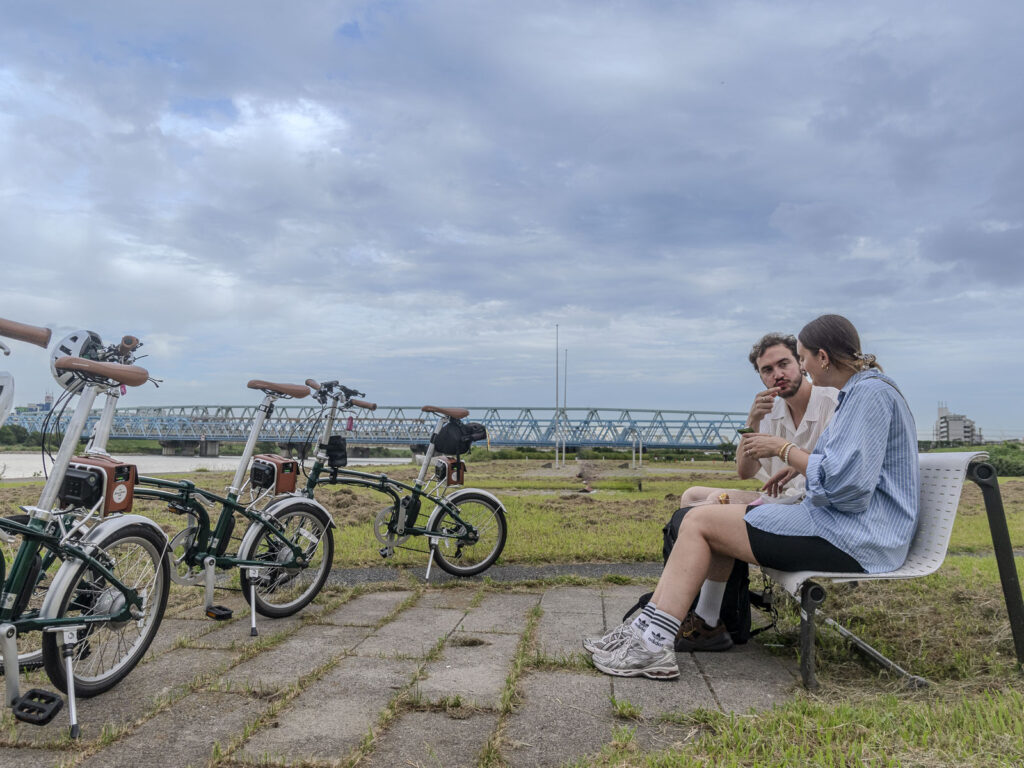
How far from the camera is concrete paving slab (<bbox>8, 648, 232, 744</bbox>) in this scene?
2449 mm

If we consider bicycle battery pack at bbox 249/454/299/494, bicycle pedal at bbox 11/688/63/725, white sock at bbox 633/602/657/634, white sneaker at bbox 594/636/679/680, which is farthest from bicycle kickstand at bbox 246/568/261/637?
white sock at bbox 633/602/657/634

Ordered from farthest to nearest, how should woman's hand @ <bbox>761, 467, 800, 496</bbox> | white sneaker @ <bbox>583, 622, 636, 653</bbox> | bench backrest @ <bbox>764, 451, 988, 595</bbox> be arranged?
woman's hand @ <bbox>761, 467, 800, 496</bbox> < white sneaker @ <bbox>583, 622, 636, 653</bbox> < bench backrest @ <bbox>764, 451, 988, 595</bbox>

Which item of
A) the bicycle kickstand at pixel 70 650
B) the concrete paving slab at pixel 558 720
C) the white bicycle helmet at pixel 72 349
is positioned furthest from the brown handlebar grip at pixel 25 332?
the concrete paving slab at pixel 558 720

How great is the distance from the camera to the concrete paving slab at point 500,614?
371 cm

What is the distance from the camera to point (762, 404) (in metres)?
3.70

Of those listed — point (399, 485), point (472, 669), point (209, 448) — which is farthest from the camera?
point (209, 448)

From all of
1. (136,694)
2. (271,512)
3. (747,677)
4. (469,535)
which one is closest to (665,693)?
(747,677)

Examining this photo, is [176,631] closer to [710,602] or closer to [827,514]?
[710,602]

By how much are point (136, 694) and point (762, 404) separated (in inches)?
119

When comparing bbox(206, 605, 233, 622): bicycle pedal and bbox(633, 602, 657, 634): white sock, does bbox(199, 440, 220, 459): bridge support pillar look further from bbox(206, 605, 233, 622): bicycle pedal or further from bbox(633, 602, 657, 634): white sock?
bbox(633, 602, 657, 634): white sock

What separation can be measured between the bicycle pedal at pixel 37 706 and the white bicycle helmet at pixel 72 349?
1.09 m

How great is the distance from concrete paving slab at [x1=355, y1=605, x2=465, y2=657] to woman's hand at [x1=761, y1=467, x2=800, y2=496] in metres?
1.73

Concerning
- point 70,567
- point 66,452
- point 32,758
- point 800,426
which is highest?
point 800,426

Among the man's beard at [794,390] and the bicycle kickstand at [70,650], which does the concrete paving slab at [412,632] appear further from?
the man's beard at [794,390]
